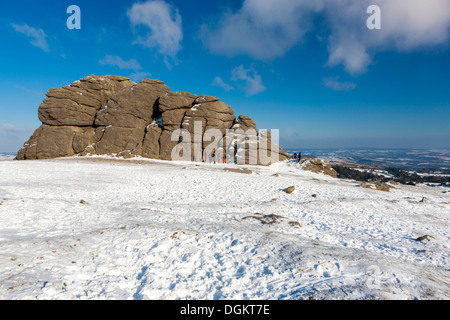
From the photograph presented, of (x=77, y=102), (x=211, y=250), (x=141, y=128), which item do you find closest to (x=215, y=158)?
(x=141, y=128)

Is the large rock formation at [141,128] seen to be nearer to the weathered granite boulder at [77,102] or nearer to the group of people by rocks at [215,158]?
the weathered granite boulder at [77,102]

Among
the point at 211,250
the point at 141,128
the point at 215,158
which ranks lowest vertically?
the point at 211,250

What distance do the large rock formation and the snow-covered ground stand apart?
2566 centimetres

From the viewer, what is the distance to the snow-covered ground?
5.53m

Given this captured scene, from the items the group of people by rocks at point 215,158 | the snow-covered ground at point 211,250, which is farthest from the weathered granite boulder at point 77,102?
the snow-covered ground at point 211,250

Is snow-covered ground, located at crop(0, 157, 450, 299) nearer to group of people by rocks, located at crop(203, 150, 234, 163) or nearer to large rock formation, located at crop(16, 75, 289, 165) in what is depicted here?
group of people by rocks, located at crop(203, 150, 234, 163)

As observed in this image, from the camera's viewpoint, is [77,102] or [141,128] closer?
[77,102]

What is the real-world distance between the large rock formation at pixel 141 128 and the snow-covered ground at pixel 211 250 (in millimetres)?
25665

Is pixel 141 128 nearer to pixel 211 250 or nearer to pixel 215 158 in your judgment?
pixel 215 158

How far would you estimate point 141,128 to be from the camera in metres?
43.3

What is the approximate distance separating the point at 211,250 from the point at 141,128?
4063 cm

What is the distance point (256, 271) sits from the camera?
21.7 ft

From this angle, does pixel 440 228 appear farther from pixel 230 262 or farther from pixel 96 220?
pixel 96 220

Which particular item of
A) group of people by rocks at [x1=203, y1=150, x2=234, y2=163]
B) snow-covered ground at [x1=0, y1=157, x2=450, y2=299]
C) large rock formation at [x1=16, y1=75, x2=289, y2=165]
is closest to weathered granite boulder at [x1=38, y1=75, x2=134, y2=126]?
large rock formation at [x1=16, y1=75, x2=289, y2=165]
